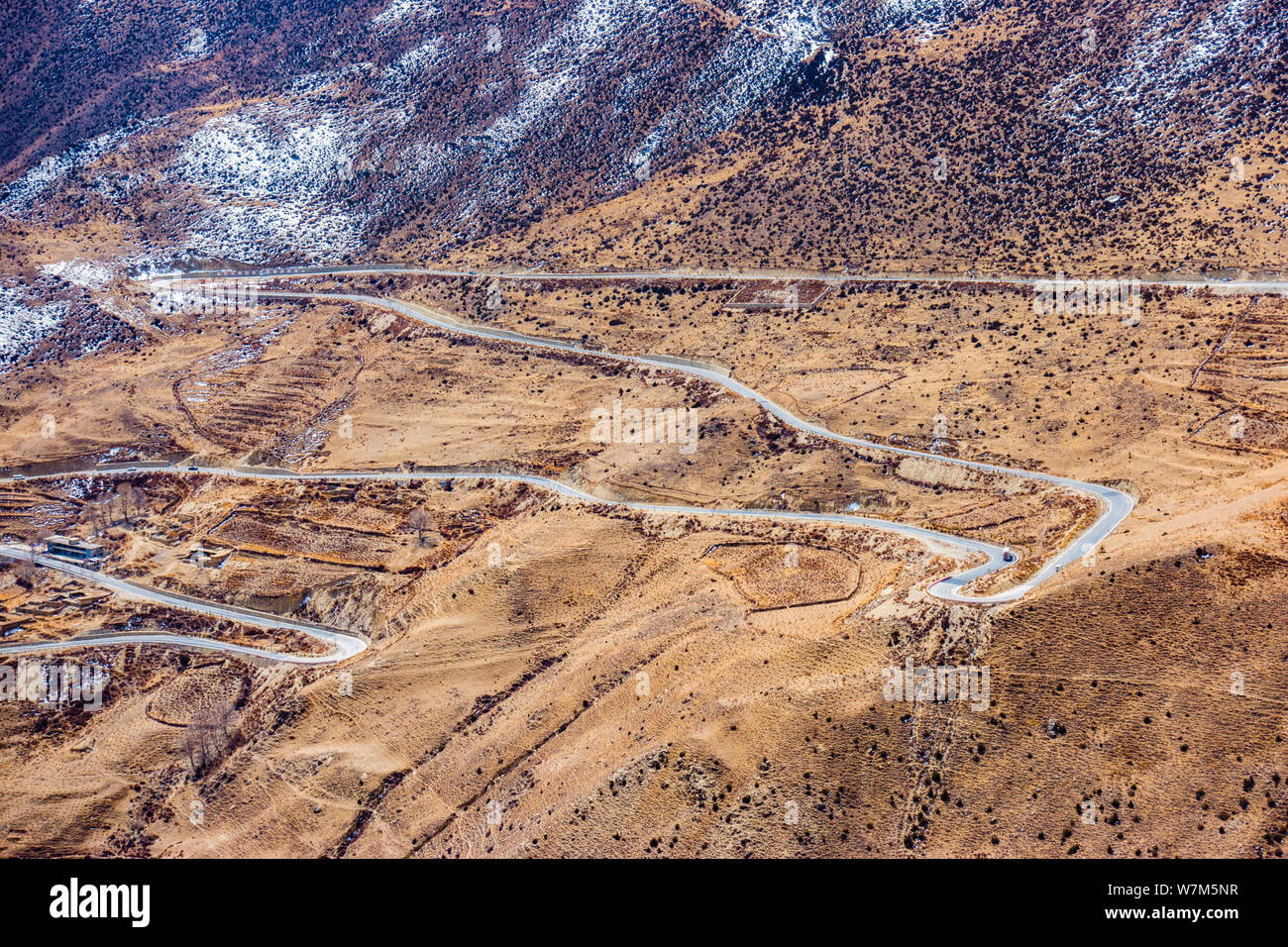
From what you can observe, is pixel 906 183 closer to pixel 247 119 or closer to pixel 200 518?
pixel 200 518

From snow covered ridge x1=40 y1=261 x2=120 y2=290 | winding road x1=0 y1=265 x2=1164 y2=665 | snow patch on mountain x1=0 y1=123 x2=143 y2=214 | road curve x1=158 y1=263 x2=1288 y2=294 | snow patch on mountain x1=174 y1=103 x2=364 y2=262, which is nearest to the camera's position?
winding road x1=0 y1=265 x2=1164 y2=665

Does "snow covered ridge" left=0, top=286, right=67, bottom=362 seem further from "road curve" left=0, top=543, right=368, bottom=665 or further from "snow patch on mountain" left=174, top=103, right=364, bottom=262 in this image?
"road curve" left=0, top=543, right=368, bottom=665

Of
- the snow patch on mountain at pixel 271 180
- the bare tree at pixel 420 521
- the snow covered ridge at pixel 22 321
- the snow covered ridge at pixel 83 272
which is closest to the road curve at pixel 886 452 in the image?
the snow patch on mountain at pixel 271 180

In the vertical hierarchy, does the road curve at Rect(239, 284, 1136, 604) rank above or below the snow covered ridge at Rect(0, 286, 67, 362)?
below

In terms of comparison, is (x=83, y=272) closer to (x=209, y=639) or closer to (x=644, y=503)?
(x=209, y=639)

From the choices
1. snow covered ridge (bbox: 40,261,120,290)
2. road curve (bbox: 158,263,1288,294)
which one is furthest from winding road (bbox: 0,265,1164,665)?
snow covered ridge (bbox: 40,261,120,290)

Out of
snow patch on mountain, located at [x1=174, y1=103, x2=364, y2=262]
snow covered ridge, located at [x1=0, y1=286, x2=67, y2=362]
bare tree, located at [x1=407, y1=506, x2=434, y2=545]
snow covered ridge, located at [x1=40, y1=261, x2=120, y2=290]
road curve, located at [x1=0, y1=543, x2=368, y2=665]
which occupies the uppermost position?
snow patch on mountain, located at [x1=174, y1=103, x2=364, y2=262]

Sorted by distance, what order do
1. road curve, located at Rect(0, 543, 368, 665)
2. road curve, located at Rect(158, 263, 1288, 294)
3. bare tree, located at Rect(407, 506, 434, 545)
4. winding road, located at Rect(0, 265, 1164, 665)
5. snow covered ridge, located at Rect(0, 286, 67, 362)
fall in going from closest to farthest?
winding road, located at Rect(0, 265, 1164, 665) → road curve, located at Rect(0, 543, 368, 665) → bare tree, located at Rect(407, 506, 434, 545) → road curve, located at Rect(158, 263, 1288, 294) → snow covered ridge, located at Rect(0, 286, 67, 362)

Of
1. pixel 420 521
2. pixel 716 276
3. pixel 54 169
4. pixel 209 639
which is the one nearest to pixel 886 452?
pixel 716 276
